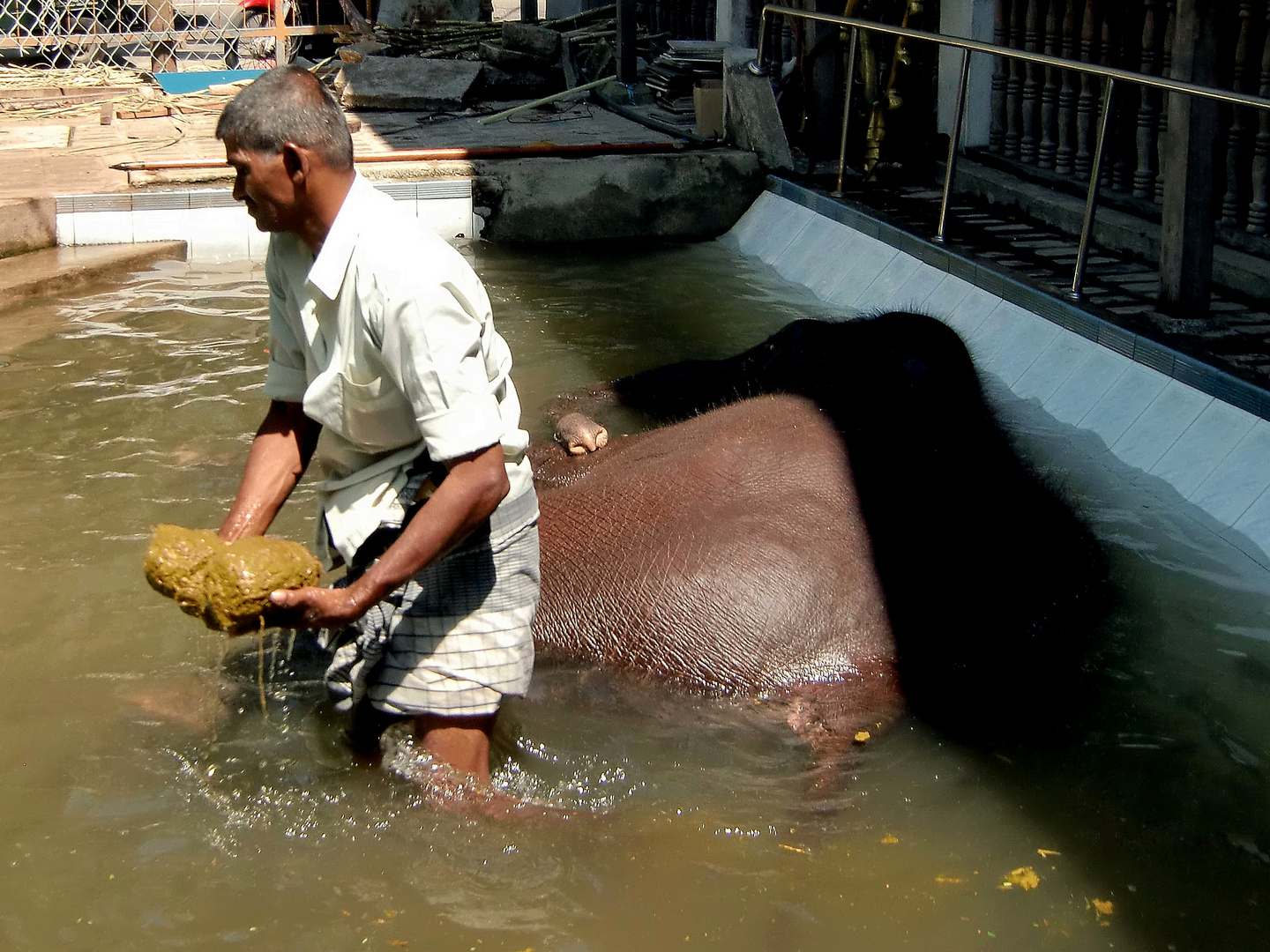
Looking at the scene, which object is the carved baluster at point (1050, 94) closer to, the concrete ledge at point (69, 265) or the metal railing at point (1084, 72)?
the metal railing at point (1084, 72)

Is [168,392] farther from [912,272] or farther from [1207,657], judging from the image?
[1207,657]

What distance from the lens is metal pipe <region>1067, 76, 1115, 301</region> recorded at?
5.40 m

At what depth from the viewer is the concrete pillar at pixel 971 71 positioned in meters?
8.27

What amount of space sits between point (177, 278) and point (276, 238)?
5549 millimetres

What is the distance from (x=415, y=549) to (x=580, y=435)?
7.80ft

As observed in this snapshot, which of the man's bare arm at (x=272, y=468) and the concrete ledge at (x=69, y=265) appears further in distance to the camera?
the concrete ledge at (x=69, y=265)

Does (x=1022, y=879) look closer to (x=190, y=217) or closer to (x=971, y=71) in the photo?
(x=971, y=71)

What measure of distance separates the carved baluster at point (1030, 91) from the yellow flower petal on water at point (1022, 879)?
6.10 m

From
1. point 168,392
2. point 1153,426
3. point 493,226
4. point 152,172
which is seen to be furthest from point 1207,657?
point 152,172

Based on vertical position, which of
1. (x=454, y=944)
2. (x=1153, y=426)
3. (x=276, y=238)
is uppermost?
(x=276, y=238)

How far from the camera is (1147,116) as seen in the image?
22.3ft

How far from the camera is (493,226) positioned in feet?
28.5

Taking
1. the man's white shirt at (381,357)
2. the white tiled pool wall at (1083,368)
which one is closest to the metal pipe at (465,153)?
the white tiled pool wall at (1083,368)

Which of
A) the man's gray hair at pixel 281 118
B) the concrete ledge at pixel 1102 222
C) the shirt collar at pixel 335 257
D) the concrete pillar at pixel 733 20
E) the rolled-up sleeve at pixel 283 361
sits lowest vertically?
the concrete ledge at pixel 1102 222
